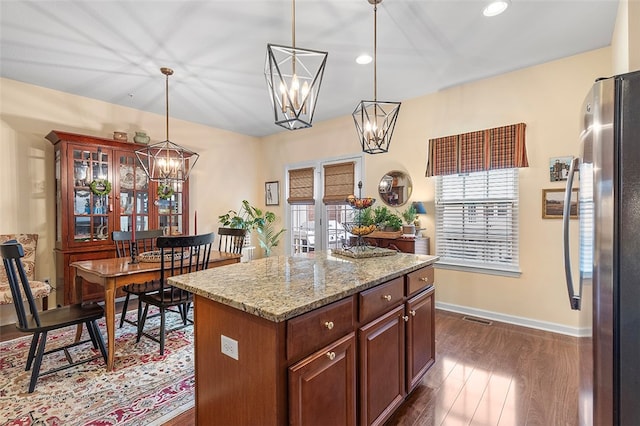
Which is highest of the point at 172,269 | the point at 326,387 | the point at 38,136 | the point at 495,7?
the point at 495,7

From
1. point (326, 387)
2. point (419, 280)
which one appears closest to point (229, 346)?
point (326, 387)

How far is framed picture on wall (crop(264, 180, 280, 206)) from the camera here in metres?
6.01

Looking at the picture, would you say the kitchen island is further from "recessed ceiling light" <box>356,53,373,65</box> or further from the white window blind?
"recessed ceiling light" <box>356,53,373,65</box>

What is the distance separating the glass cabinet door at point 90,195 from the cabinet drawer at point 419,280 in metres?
3.85

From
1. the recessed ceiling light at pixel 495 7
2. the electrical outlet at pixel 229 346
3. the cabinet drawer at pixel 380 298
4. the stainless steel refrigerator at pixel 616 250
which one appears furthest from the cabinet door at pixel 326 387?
the recessed ceiling light at pixel 495 7

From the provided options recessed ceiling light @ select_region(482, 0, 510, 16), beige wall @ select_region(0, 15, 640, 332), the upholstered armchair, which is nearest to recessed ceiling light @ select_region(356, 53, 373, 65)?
beige wall @ select_region(0, 15, 640, 332)

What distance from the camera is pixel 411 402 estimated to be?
208 centimetres

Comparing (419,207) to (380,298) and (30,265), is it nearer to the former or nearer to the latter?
(380,298)

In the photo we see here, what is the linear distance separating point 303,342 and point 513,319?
3.26 meters

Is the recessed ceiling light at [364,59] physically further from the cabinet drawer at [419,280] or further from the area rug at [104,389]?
the area rug at [104,389]

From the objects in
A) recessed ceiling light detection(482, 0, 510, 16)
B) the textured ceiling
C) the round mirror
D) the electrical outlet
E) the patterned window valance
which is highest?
the textured ceiling

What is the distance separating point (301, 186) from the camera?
562 cm

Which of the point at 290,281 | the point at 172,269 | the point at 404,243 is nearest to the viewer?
the point at 290,281

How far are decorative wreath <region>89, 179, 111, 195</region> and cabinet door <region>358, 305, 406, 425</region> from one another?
381 centimetres
